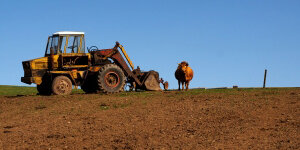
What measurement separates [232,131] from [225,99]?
17.1ft

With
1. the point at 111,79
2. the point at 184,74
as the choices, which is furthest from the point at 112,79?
the point at 184,74

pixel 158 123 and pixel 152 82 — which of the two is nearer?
pixel 158 123


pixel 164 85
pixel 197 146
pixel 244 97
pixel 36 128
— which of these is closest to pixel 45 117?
pixel 36 128

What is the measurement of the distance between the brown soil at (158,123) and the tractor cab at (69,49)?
4.82 metres

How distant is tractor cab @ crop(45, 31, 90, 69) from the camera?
2298 centimetres

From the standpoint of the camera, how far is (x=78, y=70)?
23531 millimetres

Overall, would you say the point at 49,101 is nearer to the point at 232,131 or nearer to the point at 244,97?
the point at 244,97

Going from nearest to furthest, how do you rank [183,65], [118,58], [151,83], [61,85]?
1. [61,85]
2. [118,58]
3. [151,83]
4. [183,65]

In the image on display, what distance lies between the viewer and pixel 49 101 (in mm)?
19484

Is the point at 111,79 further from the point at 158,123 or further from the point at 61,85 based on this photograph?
the point at 158,123

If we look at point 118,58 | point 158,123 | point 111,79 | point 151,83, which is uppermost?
point 118,58

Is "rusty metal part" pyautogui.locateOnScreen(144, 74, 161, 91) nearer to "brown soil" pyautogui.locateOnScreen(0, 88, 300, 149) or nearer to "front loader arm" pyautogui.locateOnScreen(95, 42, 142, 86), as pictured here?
"front loader arm" pyautogui.locateOnScreen(95, 42, 142, 86)

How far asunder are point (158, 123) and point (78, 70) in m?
11.1

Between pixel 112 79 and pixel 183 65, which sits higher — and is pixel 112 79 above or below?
below
